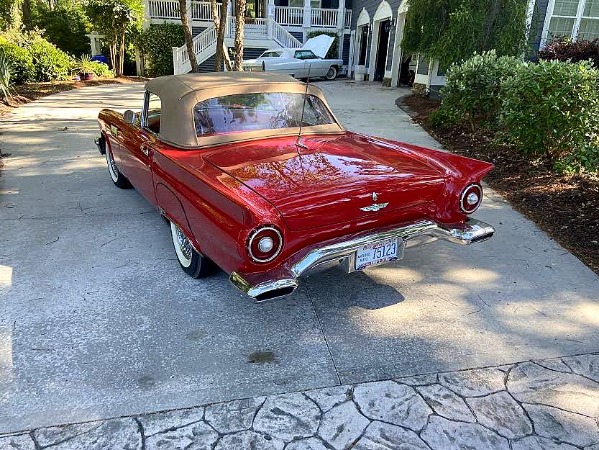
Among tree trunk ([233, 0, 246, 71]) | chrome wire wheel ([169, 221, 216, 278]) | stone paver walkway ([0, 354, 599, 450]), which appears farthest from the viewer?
tree trunk ([233, 0, 246, 71])

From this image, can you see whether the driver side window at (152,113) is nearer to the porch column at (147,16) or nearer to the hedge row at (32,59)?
the hedge row at (32,59)

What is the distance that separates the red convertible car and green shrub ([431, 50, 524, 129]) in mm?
4695

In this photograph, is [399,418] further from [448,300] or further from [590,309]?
[590,309]

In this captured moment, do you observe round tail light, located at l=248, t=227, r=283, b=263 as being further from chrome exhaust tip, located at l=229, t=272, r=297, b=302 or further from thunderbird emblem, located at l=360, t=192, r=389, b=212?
thunderbird emblem, located at l=360, t=192, r=389, b=212

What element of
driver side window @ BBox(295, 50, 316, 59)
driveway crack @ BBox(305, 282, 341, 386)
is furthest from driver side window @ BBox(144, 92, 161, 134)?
driver side window @ BBox(295, 50, 316, 59)

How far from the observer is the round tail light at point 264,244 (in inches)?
104

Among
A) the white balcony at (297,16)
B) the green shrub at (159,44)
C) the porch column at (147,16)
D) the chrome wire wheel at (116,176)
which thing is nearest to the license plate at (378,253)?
the chrome wire wheel at (116,176)

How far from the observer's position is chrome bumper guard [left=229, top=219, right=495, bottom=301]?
2.67 metres

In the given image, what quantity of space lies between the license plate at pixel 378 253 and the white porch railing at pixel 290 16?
23.7 m

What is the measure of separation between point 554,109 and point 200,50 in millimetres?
19167

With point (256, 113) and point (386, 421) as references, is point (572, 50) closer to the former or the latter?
point (256, 113)

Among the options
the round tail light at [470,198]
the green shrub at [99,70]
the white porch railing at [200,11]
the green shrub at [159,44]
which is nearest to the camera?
the round tail light at [470,198]

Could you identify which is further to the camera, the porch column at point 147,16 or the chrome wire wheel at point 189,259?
the porch column at point 147,16

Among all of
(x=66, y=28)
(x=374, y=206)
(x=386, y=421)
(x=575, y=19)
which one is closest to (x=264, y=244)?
(x=374, y=206)
